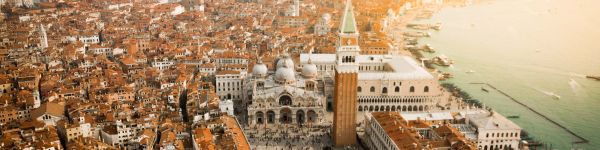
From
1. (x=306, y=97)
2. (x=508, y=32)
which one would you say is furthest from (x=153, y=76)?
(x=508, y=32)

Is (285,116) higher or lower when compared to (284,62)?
lower

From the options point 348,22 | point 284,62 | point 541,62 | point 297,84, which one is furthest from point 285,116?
point 541,62

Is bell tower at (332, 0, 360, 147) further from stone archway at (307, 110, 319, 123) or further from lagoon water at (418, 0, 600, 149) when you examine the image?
lagoon water at (418, 0, 600, 149)

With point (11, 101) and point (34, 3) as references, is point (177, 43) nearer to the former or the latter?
point (11, 101)

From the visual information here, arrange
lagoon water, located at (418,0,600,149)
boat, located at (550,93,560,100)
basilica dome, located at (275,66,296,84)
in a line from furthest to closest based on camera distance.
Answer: boat, located at (550,93,560,100) → basilica dome, located at (275,66,296,84) → lagoon water, located at (418,0,600,149)

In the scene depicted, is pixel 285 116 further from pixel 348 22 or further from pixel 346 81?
pixel 348 22

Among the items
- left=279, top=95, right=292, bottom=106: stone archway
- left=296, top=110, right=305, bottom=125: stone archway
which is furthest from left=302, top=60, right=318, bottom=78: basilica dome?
left=296, top=110, right=305, bottom=125: stone archway
